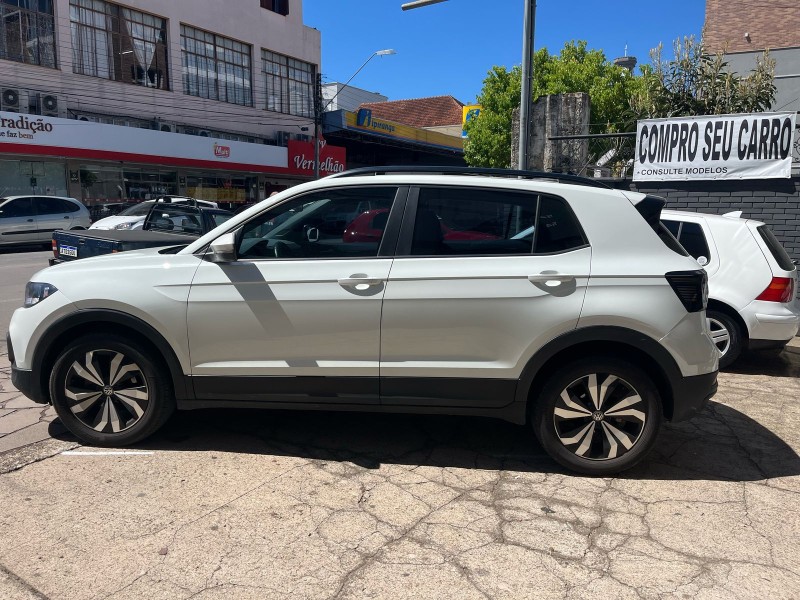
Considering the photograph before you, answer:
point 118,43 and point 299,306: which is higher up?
point 118,43

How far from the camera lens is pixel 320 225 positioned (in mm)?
3996

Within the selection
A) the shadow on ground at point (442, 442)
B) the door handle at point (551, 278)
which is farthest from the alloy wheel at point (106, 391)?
the door handle at point (551, 278)

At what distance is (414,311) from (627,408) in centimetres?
139

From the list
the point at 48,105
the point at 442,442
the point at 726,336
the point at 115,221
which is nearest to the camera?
the point at 442,442

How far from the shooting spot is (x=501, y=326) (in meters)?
3.73

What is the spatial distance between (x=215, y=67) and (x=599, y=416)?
33011 millimetres

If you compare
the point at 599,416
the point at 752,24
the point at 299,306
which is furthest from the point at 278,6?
the point at 599,416

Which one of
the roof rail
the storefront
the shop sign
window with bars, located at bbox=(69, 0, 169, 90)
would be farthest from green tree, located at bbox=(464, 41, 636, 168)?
the roof rail

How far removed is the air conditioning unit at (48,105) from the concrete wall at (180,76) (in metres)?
0.54

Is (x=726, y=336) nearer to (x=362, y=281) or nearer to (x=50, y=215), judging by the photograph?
(x=362, y=281)

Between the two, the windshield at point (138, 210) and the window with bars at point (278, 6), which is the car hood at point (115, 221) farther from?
the window with bars at point (278, 6)

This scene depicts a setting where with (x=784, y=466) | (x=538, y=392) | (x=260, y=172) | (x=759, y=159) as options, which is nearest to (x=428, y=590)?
(x=538, y=392)

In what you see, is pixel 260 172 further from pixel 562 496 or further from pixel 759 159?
pixel 562 496

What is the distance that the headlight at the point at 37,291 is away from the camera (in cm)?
406
